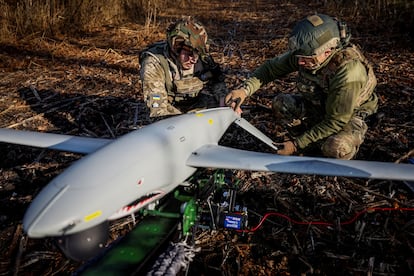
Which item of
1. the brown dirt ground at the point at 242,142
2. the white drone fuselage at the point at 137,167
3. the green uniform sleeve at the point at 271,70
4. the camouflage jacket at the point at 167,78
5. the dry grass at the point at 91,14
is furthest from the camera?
the dry grass at the point at 91,14

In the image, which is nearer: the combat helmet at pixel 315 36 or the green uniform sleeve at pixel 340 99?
the combat helmet at pixel 315 36

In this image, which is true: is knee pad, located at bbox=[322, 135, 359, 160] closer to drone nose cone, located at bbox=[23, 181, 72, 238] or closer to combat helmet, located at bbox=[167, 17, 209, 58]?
combat helmet, located at bbox=[167, 17, 209, 58]

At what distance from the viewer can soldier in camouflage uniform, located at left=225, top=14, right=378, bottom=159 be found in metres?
3.98

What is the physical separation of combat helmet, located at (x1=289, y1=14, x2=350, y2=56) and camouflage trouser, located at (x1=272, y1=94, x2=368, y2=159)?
3.61 feet

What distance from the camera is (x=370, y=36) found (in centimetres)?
941

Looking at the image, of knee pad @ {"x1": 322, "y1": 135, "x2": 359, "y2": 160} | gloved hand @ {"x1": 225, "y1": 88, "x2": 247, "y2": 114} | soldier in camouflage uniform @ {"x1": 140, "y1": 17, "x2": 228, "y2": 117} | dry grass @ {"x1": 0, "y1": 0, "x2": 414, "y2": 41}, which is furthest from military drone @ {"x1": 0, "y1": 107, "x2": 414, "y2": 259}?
dry grass @ {"x1": 0, "y1": 0, "x2": 414, "y2": 41}

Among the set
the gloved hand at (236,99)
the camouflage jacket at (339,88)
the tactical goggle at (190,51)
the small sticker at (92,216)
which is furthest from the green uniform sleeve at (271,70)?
the small sticker at (92,216)

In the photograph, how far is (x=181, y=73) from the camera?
17.4 ft

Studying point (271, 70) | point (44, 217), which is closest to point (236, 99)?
point (271, 70)

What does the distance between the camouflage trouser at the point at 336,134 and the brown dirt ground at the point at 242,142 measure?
404mm

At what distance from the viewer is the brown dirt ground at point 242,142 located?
133 inches

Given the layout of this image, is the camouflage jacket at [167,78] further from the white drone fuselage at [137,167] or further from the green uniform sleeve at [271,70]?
the white drone fuselage at [137,167]

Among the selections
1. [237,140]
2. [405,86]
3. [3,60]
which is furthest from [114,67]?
[405,86]

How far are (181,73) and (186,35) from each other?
779 mm
